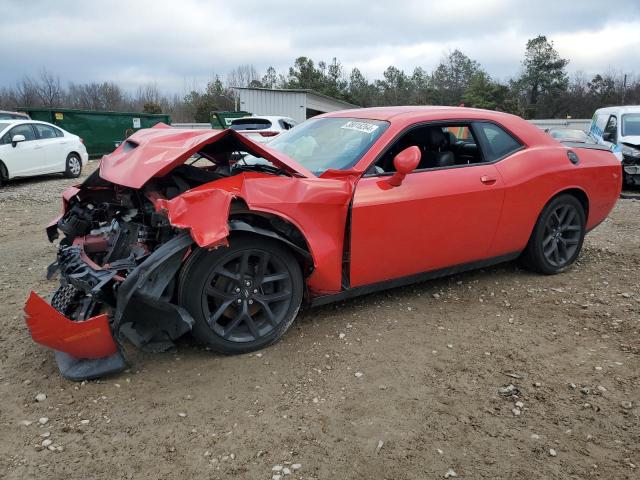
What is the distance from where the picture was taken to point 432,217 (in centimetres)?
363

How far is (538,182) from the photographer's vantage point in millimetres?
4207

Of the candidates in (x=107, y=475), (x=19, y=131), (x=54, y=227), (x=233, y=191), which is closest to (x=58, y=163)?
(x=19, y=131)

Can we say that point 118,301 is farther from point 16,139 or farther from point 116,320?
point 16,139

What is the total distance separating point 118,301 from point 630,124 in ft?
38.3

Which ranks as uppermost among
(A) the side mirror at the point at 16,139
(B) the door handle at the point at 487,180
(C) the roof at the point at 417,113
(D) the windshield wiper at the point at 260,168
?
(C) the roof at the point at 417,113

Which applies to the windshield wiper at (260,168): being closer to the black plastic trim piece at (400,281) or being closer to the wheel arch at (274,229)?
the wheel arch at (274,229)

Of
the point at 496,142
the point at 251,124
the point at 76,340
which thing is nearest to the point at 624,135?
the point at 496,142

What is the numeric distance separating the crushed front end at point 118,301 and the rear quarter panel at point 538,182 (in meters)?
2.66

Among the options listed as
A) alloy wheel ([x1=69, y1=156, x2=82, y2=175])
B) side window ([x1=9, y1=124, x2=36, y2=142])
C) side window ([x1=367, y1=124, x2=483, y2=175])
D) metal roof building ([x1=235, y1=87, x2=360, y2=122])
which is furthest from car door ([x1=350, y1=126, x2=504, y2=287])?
metal roof building ([x1=235, y1=87, x2=360, y2=122])

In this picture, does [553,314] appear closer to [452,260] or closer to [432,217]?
[452,260]

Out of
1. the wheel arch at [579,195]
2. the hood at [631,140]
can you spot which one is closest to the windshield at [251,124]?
the hood at [631,140]

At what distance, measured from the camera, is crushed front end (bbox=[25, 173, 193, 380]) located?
265cm

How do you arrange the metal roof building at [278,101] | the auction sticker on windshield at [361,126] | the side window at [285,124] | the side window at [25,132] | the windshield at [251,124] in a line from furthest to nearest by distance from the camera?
the metal roof building at [278,101]
the side window at [285,124]
the windshield at [251,124]
the side window at [25,132]
the auction sticker on windshield at [361,126]

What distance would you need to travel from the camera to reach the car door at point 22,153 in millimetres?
10453
